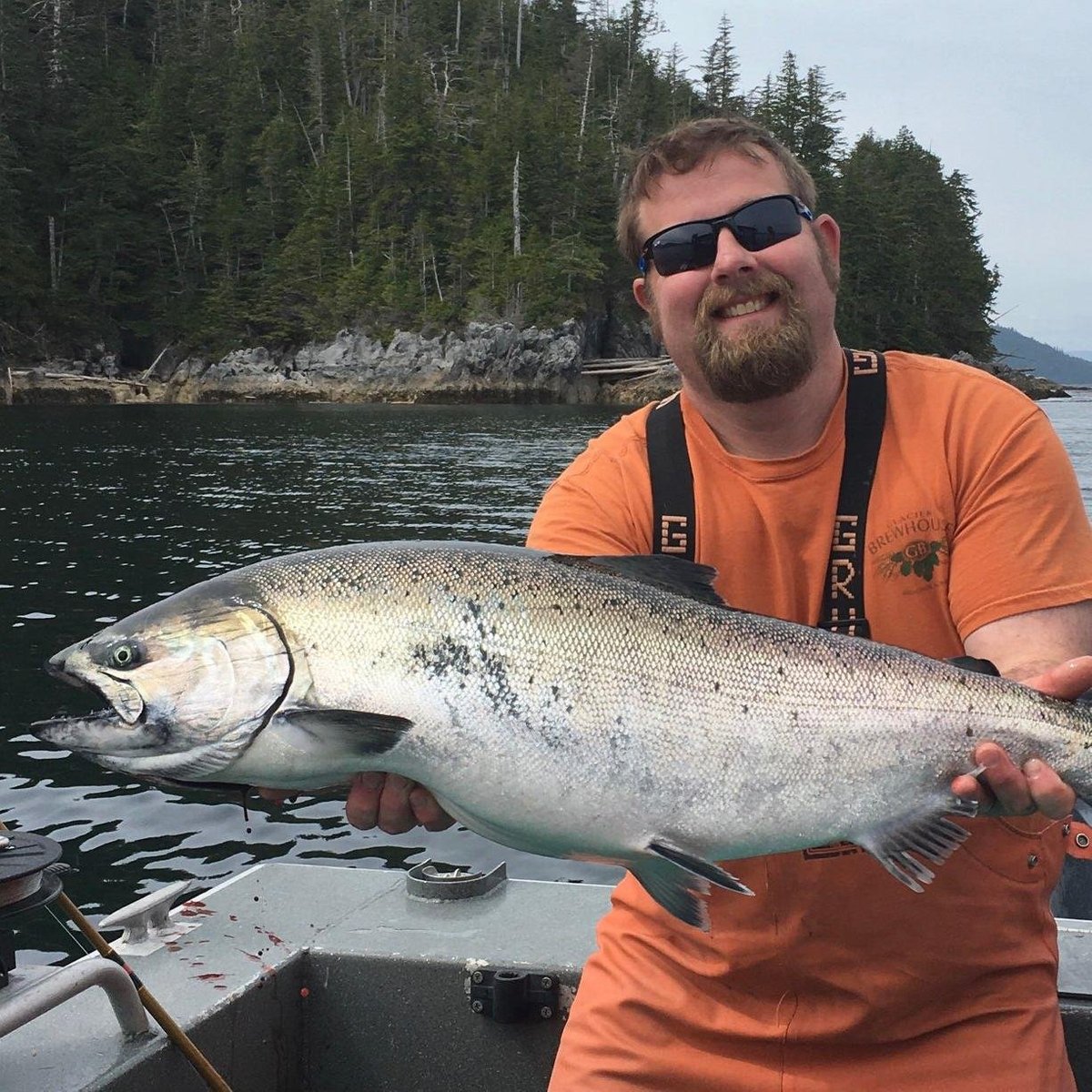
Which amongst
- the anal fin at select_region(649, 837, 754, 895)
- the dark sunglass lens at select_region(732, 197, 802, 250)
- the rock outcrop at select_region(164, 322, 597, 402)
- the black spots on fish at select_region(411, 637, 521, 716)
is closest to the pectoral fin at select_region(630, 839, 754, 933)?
the anal fin at select_region(649, 837, 754, 895)

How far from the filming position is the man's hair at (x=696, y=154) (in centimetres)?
379

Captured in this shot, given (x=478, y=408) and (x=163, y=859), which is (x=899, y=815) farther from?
(x=478, y=408)

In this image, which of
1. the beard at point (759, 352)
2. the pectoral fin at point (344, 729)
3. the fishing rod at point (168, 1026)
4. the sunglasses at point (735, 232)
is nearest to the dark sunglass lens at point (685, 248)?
the sunglasses at point (735, 232)

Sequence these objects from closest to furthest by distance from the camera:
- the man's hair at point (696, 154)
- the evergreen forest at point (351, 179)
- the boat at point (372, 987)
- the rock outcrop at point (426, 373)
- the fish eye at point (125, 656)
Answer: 1. the fish eye at point (125, 656)
2. the man's hair at point (696, 154)
3. the boat at point (372, 987)
4. the rock outcrop at point (426, 373)
5. the evergreen forest at point (351, 179)

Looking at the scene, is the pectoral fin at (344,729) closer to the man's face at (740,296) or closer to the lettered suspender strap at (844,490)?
the lettered suspender strap at (844,490)

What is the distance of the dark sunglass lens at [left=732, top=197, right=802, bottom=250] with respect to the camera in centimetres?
361

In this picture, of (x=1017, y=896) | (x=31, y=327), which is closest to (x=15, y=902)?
(x=1017, y=896)

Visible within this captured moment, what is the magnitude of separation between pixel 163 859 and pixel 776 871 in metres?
7.54

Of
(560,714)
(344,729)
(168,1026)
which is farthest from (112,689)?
(168,1026)

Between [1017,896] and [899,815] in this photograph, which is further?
[1017,896]

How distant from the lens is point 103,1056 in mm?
3490

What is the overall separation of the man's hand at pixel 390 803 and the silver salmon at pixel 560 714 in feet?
0.34

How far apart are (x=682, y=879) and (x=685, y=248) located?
1909 mm

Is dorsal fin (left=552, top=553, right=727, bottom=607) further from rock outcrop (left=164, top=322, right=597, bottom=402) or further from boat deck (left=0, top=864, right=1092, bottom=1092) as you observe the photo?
rock outcrop (left=164, top=322, right=597, bottom=402)
